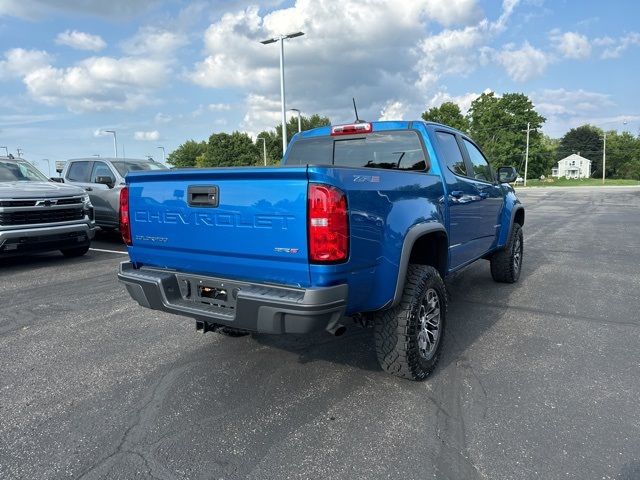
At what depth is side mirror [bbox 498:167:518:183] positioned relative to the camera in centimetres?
573

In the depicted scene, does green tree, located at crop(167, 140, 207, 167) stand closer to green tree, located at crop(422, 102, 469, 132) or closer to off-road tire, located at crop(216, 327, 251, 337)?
green tree, located at crop(422, 102, 469, 132)

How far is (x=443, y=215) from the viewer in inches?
149

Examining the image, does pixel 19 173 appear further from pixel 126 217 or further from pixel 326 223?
pixel 326 223

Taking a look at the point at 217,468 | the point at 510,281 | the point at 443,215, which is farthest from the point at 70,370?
the point at 510,281

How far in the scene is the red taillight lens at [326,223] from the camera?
253 centimetres

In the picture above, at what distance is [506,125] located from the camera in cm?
6481

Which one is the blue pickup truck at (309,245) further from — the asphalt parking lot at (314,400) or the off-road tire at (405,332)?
the asphalt parking lot at (314,400)

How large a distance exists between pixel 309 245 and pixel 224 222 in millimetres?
635

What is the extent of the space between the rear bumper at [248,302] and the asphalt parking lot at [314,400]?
24.0 inches

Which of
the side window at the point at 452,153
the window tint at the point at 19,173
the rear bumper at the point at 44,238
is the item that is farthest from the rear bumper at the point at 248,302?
A: the window tint at the point at 19,173

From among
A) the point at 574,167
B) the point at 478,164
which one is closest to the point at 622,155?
the point at 574,167

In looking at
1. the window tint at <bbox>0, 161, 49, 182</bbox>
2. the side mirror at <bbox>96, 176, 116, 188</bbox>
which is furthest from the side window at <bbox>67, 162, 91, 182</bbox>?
the window tint at <bbox>0, 161, 49, 182</bbox>

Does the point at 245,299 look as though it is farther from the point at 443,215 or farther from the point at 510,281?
the point at 510,281

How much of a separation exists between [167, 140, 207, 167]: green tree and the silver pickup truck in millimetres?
92137
